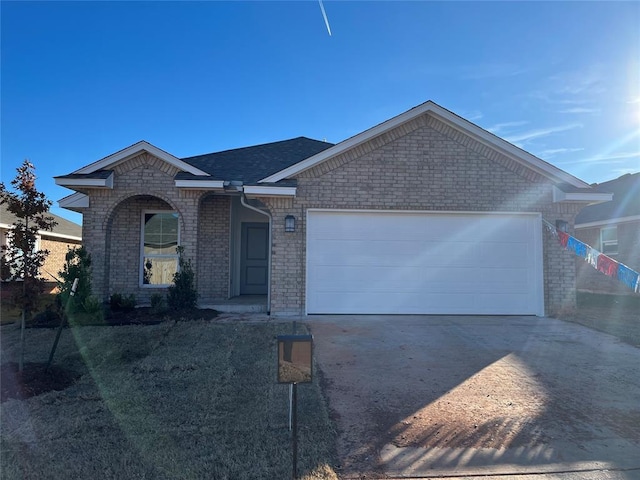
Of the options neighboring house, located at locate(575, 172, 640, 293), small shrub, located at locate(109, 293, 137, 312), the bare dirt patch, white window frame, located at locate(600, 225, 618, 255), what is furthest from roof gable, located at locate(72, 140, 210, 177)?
white window frame, located at locate(600, 225, 618, 255)

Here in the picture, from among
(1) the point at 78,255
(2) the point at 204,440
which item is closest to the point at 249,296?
(1) the point at 78,255

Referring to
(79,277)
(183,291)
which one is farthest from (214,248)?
(79,277)

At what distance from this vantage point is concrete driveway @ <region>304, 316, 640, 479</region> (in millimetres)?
3125

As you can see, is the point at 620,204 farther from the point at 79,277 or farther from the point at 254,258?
the point at 79,277

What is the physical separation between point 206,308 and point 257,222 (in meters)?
→ 3.64

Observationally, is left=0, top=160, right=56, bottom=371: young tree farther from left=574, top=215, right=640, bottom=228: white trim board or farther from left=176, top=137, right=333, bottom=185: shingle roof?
left=574, top=215, right=640, bottom=228: white trim board

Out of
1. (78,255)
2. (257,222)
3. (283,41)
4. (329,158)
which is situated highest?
(283,41)

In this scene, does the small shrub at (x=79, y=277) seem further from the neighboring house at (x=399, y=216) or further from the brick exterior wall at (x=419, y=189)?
the brick exterior wall at (x=419, y=189)

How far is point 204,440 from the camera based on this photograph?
11.0 feet

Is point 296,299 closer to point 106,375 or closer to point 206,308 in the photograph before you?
point 206,308

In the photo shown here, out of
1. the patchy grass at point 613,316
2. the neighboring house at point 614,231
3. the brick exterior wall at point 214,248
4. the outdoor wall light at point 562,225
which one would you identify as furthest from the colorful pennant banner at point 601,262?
the brick exterior wall at point 214,248

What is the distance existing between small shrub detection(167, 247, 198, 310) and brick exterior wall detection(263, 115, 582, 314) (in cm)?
185

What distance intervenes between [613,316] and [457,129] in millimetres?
5920

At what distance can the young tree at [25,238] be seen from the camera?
15.5 ft
